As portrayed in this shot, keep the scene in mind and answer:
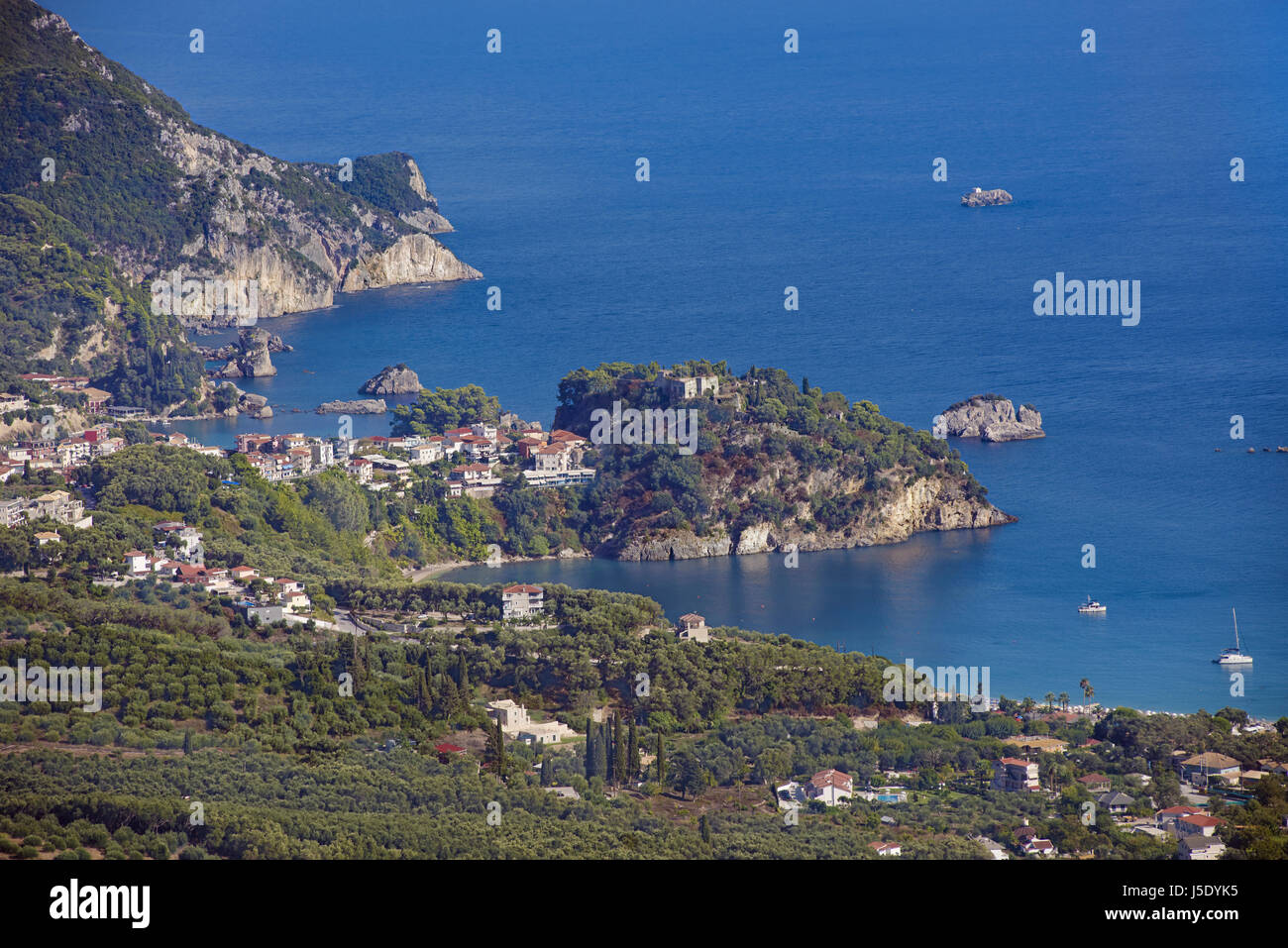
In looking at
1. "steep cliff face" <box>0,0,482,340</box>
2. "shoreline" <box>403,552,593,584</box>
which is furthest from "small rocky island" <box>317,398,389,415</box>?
"shoreline" <box>403,552,593,584</box>

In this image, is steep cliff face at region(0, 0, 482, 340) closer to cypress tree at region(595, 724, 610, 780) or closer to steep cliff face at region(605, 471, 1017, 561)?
steep cliff face at region(605, 471, 1017, 561)

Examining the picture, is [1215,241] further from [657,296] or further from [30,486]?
[30,486]

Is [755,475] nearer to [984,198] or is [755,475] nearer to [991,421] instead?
[991,421]

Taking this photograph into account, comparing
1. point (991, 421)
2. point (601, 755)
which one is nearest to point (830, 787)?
point (601, 755)

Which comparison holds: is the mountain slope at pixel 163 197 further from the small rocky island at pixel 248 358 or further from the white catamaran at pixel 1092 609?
the white catamaran at pixel 1092 609
